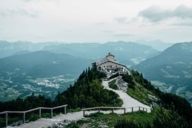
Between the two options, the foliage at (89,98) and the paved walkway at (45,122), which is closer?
the paved walkway at (45,122)

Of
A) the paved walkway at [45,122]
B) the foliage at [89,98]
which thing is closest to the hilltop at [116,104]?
the foliage at [89,98]

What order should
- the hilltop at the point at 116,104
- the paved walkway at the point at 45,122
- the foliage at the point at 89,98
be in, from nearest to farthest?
1. the hilltop at the point at 116,104
2. the paved walkway at the point at 45,122
3. the foliage at the point at 89,98

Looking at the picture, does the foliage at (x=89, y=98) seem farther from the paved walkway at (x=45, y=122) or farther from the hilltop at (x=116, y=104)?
the paved walkway at (x=45, y=122)

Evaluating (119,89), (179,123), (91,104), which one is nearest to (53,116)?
(91,104)

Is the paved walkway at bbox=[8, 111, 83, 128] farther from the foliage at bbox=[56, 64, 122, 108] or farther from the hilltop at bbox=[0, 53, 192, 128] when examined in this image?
the foliage at bbox=[56, 64, 122, 108]

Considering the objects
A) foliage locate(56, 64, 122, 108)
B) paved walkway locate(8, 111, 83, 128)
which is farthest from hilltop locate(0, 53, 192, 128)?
paved walkway locate(8, 111, 83, 128)

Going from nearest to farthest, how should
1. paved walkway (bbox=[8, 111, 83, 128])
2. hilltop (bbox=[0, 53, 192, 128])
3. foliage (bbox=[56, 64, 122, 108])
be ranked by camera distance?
hilltop (bbox=[0, 53, 192, 128]) → paved walkway (bbox=[8, 111, 83, 128]) → foliage (bbox=[56, 64, 122, 108])

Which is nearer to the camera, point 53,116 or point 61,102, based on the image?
point 53,116

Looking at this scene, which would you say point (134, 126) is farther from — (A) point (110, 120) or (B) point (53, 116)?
(B) point (53, 116)

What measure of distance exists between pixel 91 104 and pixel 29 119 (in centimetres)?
1862

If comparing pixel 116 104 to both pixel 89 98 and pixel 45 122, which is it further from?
pixel 45 122

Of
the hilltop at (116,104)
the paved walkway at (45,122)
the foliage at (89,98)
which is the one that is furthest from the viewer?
the foliage at (89,98)

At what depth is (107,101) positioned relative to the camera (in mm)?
64562

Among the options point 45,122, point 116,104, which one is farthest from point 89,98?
point 45,122
